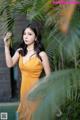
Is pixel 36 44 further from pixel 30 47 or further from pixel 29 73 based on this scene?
pixel 29 73

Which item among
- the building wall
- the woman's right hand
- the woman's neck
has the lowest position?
the building wall

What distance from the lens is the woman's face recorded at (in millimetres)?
5281

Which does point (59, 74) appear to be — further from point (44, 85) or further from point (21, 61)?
point (21, 61)

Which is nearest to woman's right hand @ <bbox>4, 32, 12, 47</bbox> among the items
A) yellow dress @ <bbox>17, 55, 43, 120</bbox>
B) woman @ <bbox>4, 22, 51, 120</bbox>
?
woman @ <bbox>4, 22, 51, 120</bbox>

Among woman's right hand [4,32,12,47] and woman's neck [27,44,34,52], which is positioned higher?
woman's right hand [4,32,12,47]

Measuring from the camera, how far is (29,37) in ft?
17.4

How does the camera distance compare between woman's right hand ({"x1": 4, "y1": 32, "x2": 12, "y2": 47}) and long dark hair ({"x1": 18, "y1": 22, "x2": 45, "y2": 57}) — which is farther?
woman's right hand ({"x1": 4, "y1": 32, "x2": 12, "y2": 47})

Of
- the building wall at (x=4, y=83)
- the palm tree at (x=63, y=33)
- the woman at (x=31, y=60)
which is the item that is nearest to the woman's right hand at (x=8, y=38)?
the woman at (x=31, y=60)

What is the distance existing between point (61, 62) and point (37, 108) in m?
1.37

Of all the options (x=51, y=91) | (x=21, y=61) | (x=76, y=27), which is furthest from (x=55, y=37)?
(x=21, y=61)

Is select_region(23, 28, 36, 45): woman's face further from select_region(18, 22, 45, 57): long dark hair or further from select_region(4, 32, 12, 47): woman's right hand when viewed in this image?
select_region(4, 32, 12, 47): woman's right hand

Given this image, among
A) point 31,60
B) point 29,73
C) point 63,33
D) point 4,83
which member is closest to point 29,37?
point 31,60

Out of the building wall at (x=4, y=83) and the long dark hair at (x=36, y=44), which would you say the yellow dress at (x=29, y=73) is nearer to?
the long dark hair at (x=36, y=44)

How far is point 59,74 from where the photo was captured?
14.3 ft
